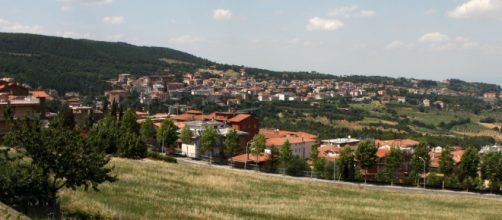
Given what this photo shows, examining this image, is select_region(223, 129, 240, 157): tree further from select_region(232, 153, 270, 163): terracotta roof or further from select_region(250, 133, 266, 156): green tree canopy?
select_region(250, 133, 266, 156): green tree canopy

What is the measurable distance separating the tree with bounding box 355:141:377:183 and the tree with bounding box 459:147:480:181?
43.4ft

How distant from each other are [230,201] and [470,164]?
5464 cm

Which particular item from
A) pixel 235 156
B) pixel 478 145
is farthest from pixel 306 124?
pixel 235 156

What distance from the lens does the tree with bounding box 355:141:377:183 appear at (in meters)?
80.6

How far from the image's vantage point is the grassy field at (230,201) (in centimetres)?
2700

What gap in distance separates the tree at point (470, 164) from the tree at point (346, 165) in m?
16.4

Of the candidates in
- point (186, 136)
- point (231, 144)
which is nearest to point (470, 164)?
Result: point (231, 144)

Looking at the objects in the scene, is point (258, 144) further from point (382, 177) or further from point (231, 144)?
point (382, 177)

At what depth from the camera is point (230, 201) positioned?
37188 mm

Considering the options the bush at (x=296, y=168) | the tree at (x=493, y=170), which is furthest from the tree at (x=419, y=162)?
the bush at (x=296, y=168)

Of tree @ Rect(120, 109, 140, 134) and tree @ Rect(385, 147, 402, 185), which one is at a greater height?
tree @ Rect(120, 109, 140, 134)

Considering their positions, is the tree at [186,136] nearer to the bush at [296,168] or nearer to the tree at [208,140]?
the tree at [208,140]

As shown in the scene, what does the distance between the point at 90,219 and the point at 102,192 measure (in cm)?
1008

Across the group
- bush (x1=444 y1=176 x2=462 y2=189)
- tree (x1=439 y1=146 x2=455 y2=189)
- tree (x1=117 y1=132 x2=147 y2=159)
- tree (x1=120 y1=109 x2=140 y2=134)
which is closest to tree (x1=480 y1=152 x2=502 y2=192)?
bush (x1=444 y1=176 x2=462 y2=189)
